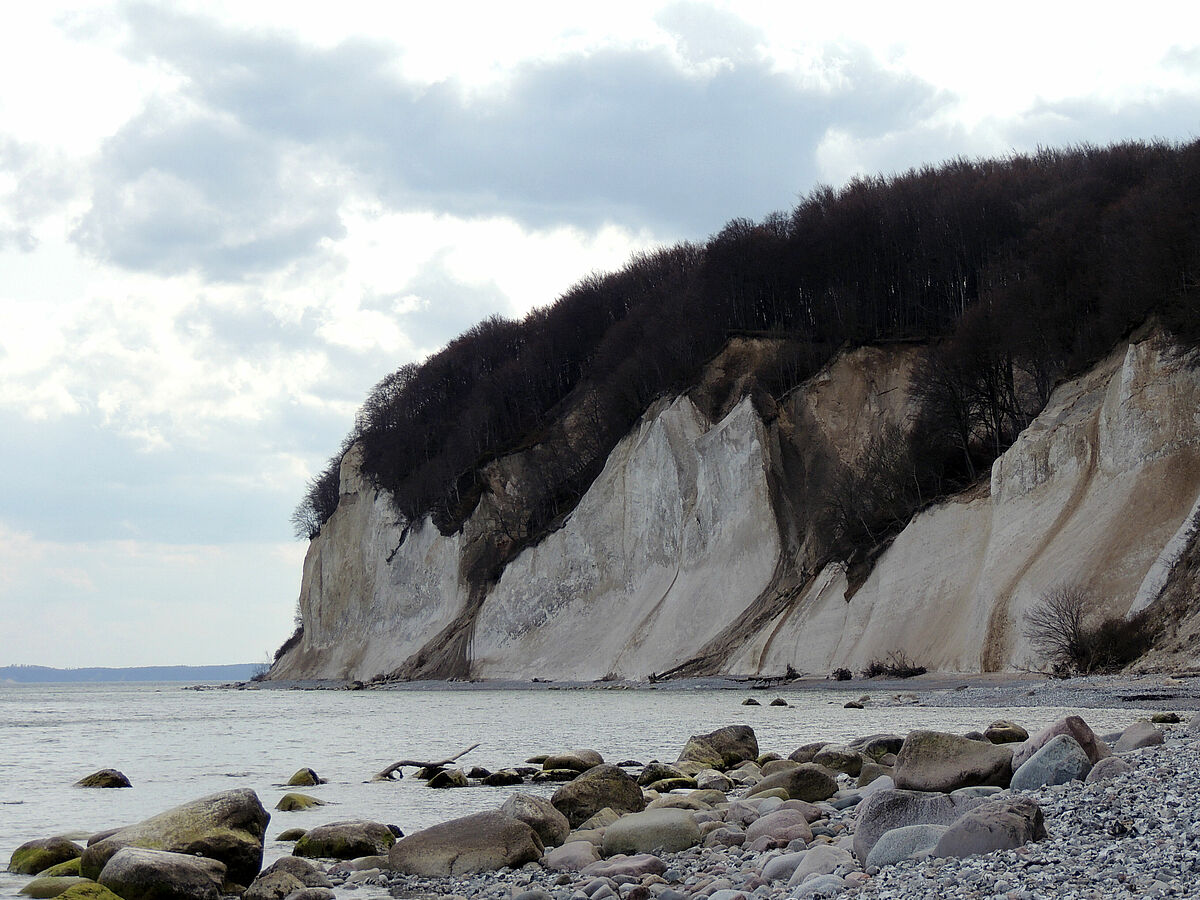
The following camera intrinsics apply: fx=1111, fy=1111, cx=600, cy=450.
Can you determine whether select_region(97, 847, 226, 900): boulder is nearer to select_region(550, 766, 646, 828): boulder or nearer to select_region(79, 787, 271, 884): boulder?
select_region(79, 787, 271, 884): boulder

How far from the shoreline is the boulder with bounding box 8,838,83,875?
1596 cm

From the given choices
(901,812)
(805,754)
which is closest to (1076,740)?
(901,812)

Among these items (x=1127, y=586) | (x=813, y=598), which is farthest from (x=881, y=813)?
(x=813, y=598)

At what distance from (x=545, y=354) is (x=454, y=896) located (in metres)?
59.9

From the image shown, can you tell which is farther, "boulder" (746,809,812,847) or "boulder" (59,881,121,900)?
"boulder" (746,809,812,847)

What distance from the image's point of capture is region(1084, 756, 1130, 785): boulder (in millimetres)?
7812

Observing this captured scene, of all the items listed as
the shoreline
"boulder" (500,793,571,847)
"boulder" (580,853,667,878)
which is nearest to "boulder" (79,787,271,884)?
"boulder" (500,793,571,847)

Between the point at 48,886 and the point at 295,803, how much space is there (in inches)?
186

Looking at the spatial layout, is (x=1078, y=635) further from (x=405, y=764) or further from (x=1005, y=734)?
(x=405, y=764)

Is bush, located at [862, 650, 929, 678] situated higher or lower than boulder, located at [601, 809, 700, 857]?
lower

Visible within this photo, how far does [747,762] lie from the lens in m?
14.5

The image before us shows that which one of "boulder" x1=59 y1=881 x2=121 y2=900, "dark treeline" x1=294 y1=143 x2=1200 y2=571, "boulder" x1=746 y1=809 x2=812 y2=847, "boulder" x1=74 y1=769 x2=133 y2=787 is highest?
"dark treeline" x1=294 y1=143 x2=1200 y2=571

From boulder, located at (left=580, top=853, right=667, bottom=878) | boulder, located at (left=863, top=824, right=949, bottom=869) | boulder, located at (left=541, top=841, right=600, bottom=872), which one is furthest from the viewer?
boulder, located at (left=541, top=841, right=600, bottom=872)

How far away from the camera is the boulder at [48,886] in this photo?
822 centimetres
